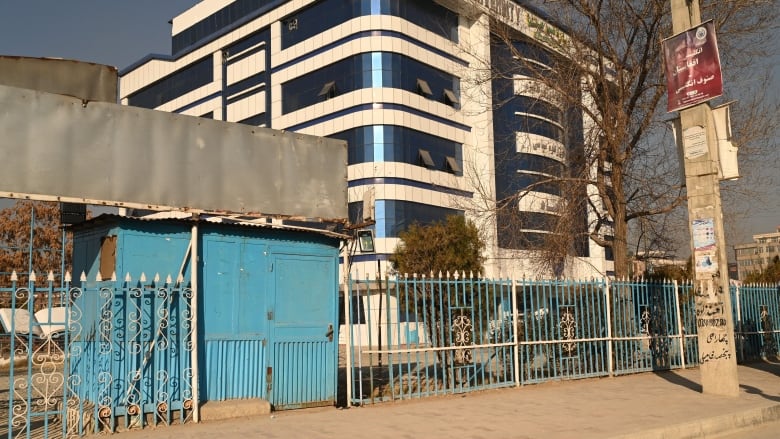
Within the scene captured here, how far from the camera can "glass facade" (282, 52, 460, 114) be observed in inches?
1372

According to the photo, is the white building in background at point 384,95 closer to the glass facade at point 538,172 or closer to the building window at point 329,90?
the building window at point 329,90

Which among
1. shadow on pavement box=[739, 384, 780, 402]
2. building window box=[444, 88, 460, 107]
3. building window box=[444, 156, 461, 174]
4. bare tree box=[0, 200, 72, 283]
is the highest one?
building window box=[444, 88, 460, 107]

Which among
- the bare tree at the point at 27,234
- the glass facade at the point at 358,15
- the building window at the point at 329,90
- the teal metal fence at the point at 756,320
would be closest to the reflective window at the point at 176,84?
the glass facade at the point at 358,15

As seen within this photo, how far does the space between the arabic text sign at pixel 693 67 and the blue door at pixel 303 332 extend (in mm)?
6723

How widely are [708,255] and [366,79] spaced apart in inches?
1010

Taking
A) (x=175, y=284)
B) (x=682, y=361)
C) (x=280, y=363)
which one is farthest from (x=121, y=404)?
(x=682, y=361)

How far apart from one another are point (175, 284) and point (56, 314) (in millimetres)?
2035

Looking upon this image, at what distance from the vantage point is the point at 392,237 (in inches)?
1344

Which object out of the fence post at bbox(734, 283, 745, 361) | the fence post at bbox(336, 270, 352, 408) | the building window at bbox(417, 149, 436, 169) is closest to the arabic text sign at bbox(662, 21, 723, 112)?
the fence post at bbox(336, 270, 352, 408)

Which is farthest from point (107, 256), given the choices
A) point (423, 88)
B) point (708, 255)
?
point (423, 88)

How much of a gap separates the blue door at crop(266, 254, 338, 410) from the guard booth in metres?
0.01

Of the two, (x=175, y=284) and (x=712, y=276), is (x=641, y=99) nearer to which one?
(x=712, y=276)

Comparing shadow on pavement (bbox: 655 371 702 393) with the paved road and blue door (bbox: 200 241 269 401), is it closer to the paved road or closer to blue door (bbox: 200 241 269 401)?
the paved road

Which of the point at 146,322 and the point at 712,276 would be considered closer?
the point at 146,322
